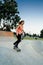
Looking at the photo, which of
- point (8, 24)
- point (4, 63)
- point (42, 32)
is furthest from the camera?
point (42, 32)

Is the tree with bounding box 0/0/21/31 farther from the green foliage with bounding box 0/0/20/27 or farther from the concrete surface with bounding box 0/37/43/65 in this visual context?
the concrete surface with bounding box 0/37/43/65

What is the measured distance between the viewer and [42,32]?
147 meters

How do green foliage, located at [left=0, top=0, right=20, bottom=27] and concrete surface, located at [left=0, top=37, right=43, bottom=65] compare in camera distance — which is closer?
concrete surface, located at [left=0, top=37, right=43, bottom=65]

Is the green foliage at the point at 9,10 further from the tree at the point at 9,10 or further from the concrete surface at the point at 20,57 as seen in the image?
the concrete surface at the point at 20,57

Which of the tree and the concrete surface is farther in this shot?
the tree

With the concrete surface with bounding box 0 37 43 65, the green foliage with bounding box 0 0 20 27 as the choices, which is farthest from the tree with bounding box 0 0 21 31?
the concrete surface with bounding box 0 37 43 65

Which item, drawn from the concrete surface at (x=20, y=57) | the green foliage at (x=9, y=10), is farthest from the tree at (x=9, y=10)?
the concrete surface at (x=20, y=57)

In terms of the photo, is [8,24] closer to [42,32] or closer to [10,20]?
[10,20]

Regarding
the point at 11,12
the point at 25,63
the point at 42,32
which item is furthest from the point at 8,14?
the point at 42,32

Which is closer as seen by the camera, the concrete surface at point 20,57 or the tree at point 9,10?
the concrete surface at point 20,57

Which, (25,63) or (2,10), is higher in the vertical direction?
(2,10)

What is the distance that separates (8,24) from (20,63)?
6103 cm

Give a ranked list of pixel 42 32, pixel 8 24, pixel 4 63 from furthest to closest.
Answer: pixel 42 32
pixel 8 24
pixel 4 63

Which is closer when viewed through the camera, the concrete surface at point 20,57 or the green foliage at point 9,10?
the concrete surface at point 20,57
